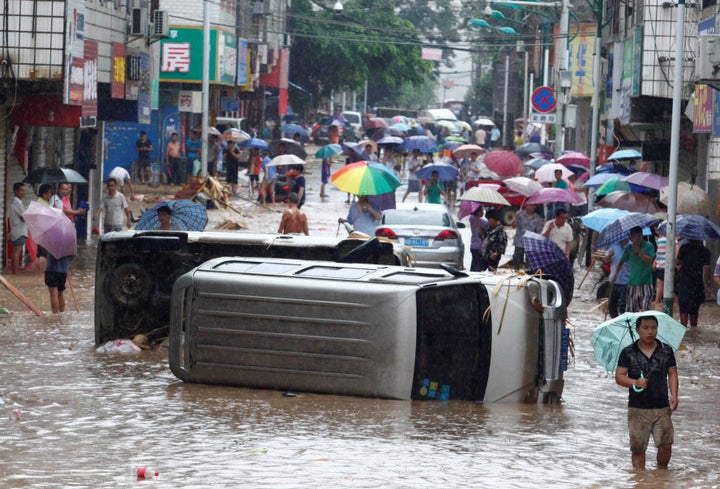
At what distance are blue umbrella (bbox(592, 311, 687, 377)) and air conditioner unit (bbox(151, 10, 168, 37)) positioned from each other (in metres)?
21.6

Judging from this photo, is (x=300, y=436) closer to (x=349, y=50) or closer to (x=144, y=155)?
(x=144, y=155)

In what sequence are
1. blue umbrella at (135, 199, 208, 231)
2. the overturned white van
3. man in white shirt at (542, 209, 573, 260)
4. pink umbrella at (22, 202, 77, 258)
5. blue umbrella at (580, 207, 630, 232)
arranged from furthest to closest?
1. man in white shirt at (542, 209, 573, 260)
2. blue umbrella at (580, 207, 630, 232)
3. blue umbrella at (135, 199, 208, 231)
4. pink umbrella at (22, 202, 77, 258)
5. the overturned white van

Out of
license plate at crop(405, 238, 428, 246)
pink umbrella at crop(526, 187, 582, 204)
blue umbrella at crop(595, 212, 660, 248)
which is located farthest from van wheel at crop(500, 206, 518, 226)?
blue umbrella at crop(595, 212, 660, 248)

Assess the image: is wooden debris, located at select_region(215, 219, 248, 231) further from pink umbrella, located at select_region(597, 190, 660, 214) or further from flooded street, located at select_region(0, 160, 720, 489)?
flooded street, located at select_region(0, 160, 720, 489)

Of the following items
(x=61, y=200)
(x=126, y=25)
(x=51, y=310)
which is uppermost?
(x=126, y=25)

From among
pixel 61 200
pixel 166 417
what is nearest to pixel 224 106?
pixel 61 200

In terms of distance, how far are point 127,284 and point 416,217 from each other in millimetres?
9445

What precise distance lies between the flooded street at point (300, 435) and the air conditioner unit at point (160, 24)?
53.0 ft

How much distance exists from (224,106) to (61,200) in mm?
35396

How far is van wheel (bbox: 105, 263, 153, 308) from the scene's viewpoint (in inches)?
587

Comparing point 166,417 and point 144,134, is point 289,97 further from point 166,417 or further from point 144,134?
point 166,417

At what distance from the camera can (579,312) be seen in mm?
20703

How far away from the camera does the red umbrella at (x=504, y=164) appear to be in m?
35.3

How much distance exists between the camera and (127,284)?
14906 mm
